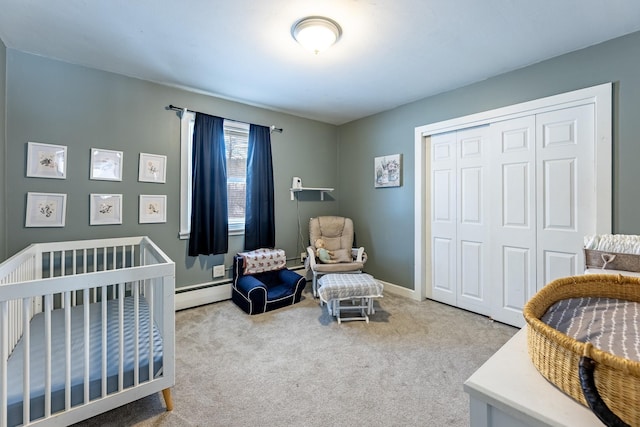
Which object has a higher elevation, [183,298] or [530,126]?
[530,126]

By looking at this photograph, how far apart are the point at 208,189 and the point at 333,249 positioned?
1755 millimetres

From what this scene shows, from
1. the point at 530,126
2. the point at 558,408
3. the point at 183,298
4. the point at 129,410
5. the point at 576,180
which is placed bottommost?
the point at 129,410

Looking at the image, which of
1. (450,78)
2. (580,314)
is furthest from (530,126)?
(580,314)

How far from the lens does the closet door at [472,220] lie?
2.86 metres

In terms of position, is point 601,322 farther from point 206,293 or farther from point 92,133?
point 92,133

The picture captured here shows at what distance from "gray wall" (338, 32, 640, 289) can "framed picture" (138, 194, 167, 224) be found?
2443mm

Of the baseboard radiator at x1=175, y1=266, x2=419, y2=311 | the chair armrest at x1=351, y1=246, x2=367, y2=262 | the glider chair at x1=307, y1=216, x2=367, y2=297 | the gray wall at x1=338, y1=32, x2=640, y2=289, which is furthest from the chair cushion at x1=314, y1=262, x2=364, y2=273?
the baseboard radiator at x1=175, y1=266, x2=419, y2=311

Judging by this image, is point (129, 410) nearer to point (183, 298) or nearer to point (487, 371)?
point (183, 298)

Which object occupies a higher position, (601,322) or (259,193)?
(259,193)

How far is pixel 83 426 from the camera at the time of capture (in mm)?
1476

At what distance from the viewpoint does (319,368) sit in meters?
2.00

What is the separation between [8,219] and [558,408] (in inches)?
134

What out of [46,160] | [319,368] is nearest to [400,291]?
[319,368]

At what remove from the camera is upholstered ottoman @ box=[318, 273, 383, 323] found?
266 cm
